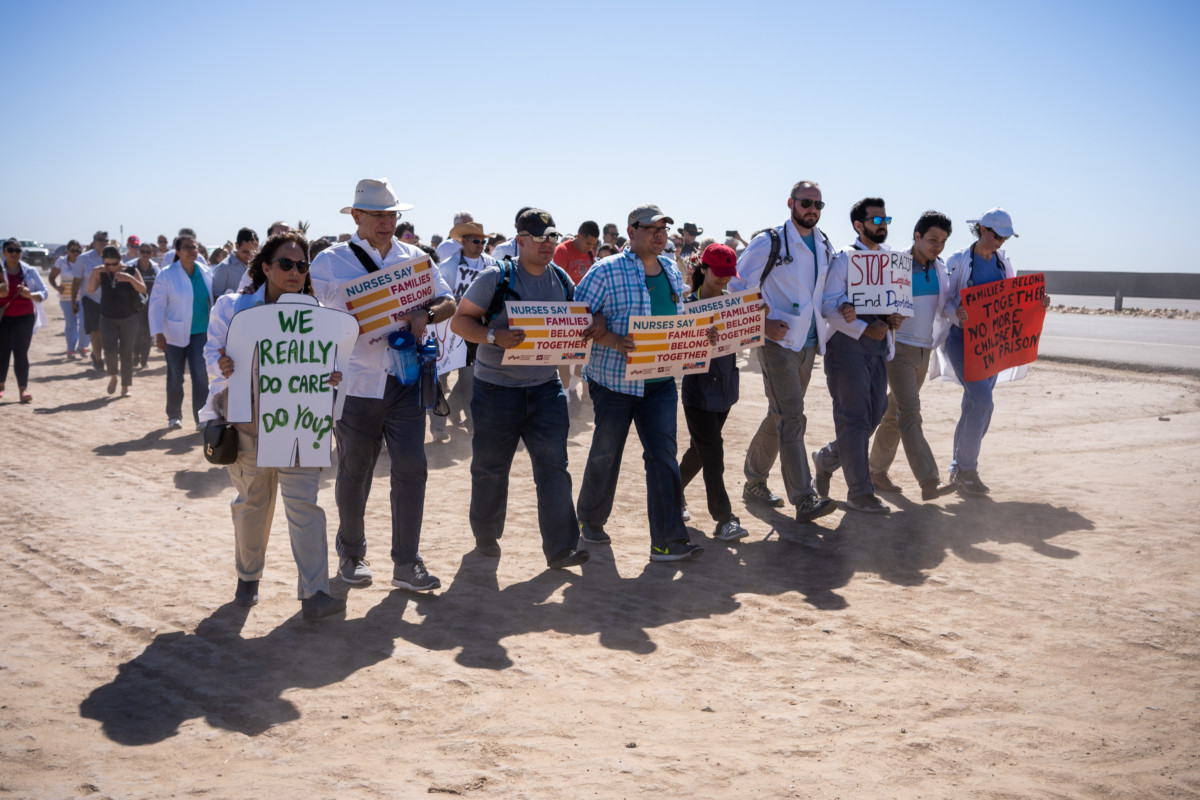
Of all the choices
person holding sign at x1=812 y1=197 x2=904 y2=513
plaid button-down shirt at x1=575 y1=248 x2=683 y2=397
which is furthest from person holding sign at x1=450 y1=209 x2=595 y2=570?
person holding sign at x1=812 y1=197 x2=904 y2=513

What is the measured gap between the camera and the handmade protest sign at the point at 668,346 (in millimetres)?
6551

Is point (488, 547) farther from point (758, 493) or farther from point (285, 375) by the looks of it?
point (758, 493)

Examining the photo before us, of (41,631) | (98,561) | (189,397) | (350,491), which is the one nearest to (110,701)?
(41,631)

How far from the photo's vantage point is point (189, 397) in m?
14.5

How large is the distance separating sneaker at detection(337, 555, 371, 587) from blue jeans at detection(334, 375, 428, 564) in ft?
0.74

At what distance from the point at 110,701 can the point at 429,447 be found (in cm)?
636

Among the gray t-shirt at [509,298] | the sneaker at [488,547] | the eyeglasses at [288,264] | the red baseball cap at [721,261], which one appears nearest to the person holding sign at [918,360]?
the red baseball cap at [721,261]

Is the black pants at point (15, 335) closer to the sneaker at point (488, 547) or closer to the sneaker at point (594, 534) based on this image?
the sneaker at point (488, 547)

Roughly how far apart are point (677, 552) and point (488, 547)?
1.27 m

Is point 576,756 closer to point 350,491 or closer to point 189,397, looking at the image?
point 350,491

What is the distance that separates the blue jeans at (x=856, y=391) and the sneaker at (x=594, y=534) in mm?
1949

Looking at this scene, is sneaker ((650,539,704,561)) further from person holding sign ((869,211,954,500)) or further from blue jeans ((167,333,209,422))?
blue jeans ((167,333,209,422))

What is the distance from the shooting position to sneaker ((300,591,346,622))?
5406 millimetres

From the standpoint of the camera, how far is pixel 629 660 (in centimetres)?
502
